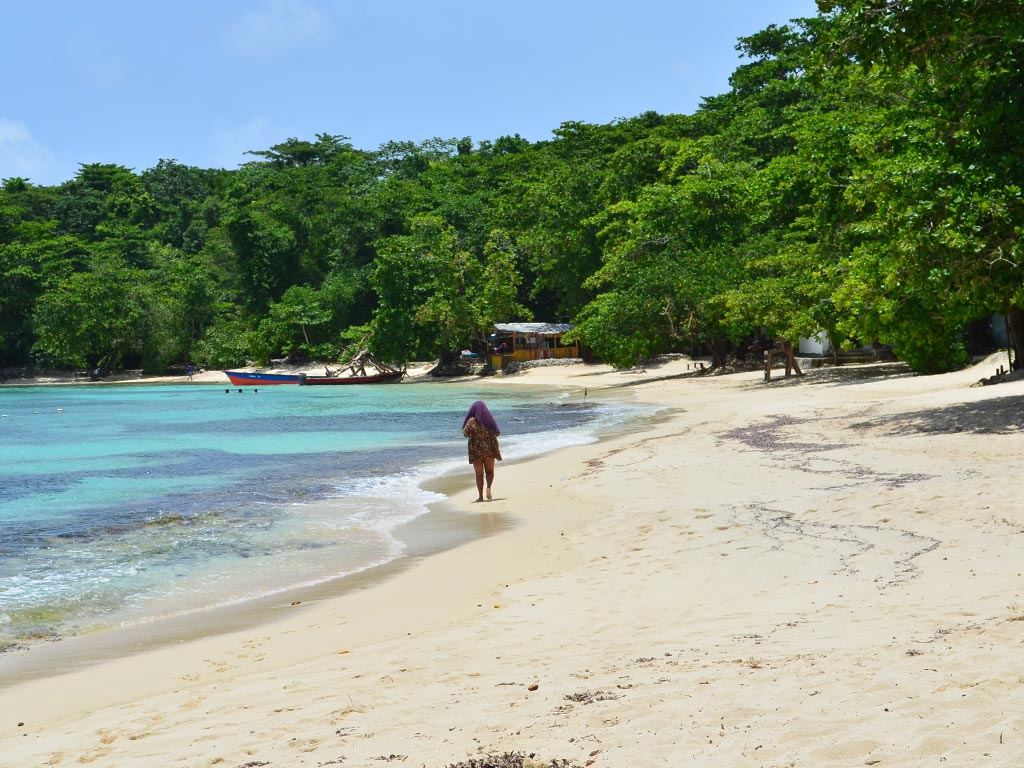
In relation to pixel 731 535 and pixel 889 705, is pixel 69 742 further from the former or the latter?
pixel 731 535

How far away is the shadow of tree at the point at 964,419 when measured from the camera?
46.4 ft

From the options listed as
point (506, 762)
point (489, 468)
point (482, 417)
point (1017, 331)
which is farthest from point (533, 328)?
point (506, 762)

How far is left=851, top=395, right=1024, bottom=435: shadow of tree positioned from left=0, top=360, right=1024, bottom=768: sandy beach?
2.12 m

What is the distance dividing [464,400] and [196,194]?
7464cm

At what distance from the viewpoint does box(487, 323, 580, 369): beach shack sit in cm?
5822

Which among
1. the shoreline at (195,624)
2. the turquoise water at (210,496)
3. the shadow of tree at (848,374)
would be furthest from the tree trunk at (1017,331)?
the shoreline at (195,624)

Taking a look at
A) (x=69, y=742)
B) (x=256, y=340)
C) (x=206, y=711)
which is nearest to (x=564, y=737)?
(x=206, y=711)

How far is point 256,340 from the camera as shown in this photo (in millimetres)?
68500

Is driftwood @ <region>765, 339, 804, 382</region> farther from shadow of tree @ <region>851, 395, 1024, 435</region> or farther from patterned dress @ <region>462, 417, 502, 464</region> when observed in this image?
patterned dress @ <region>462, 417, 502, 464</region>

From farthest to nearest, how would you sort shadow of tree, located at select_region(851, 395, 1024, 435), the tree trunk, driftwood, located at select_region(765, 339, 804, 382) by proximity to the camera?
driftwood, located at select_region(765, 339, 804, 382)
the tree trunk
shadow of tree, located at select_region(851, 395, 1024, 435)

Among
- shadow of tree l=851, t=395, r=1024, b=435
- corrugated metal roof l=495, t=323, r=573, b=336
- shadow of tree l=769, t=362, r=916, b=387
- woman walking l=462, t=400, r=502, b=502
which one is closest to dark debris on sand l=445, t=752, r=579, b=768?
woman walking l=462, t=400, r=502, b=502

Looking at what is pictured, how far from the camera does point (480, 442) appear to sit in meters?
13.8

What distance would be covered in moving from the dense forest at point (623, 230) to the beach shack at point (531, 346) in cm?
168

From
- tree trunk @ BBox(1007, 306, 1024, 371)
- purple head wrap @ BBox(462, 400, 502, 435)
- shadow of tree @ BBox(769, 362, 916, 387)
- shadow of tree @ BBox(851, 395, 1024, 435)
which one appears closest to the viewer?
purple head wrap @ BBox(462, 400, 502, 435)
